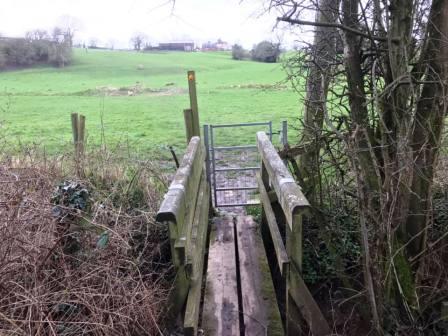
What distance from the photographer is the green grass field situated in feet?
A: 49.7

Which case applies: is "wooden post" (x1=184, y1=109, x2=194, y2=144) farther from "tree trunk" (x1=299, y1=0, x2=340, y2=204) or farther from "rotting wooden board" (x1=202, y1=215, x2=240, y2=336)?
"tree trunk" (x1=299, y1=0, x2=340, y2=204)

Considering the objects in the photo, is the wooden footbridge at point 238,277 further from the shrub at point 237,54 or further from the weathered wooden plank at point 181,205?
the shrub at point 237,54

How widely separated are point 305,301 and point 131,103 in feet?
80.9

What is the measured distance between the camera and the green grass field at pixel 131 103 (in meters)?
15.2

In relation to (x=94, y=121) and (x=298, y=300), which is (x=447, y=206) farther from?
(x=94, y=121)

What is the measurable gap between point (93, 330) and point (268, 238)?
8.44 ft

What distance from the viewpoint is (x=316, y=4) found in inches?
144

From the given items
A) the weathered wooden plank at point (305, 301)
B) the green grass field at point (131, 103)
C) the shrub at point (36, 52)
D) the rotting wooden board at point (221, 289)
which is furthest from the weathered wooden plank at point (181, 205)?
the shrub at point (36, 52)

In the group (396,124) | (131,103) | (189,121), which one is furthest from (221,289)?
(131,103)

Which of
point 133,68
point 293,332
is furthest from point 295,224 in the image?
point 133,68

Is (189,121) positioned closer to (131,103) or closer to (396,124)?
(396,124)

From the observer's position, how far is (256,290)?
3754mm

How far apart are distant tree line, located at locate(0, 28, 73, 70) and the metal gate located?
34.6 metres

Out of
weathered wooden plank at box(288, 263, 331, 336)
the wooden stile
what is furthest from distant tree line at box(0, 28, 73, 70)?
weathered wooden plank at box(288, 263, 331, 336)
